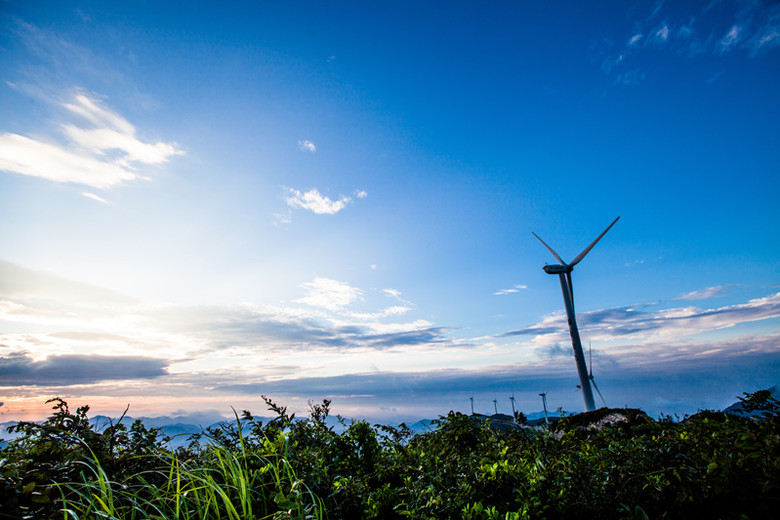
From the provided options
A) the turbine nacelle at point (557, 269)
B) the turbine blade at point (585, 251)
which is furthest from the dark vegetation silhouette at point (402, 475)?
the turbine nacelle at point (557, 269)

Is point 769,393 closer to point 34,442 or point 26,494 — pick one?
point 26,494

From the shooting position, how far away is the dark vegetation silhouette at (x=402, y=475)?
3.02 metres

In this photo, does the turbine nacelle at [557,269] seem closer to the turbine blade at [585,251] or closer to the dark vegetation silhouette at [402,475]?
the turbine blade at [585,251]

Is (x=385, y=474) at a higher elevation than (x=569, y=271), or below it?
below

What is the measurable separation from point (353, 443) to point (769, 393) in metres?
4.82

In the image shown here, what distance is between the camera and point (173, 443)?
592 centimetres

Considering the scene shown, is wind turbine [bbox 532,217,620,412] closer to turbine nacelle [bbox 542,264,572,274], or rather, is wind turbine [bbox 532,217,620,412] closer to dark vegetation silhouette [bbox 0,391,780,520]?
turbine nacelle [bbox 542,264,572,274]

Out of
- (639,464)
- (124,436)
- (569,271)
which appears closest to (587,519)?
(639,464)

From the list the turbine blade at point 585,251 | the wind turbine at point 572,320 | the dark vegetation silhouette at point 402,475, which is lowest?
the dark vegetation silhouette at point 402,475

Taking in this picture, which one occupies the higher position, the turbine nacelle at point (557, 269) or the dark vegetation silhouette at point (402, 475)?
the turbine nacelle at point (557, 269)

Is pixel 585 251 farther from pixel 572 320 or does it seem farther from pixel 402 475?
pixel 402 475

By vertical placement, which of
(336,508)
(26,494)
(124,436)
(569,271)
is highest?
(569,271)

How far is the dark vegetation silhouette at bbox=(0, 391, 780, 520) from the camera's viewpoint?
9.89ft

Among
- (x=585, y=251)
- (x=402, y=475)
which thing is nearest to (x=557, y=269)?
(x=585, y=251)
